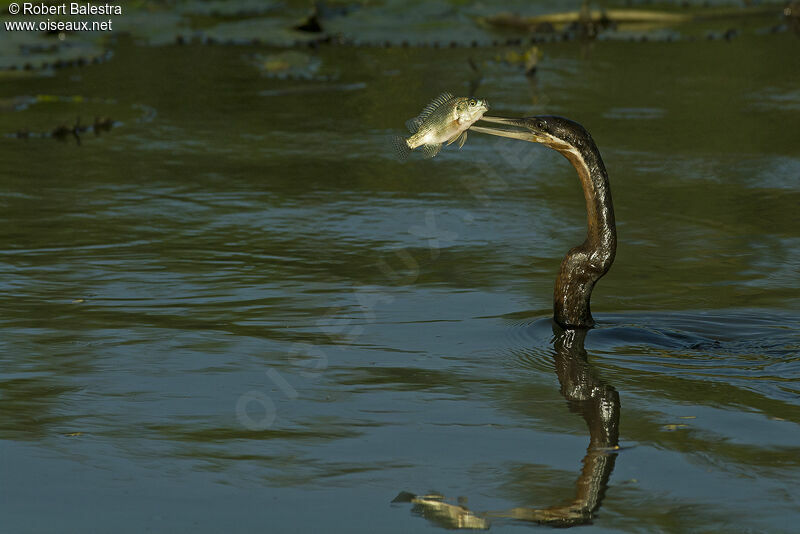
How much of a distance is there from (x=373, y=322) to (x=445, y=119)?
3.23 ft

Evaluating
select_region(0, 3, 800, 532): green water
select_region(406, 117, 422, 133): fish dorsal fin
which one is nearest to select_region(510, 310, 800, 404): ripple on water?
select_region(0, 3, 800, 532): green water

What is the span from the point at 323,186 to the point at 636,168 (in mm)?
2328

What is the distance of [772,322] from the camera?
575 cm

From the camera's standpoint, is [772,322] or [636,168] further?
[636,168]

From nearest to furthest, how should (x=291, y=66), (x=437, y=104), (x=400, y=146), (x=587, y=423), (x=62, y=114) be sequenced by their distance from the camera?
(x=587, y=423)
(x=437, y=104)
(x=400, y=146)
(x=62, y=114)
(x=291, y=66)

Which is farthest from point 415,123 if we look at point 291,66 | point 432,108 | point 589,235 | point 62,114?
point 291,66

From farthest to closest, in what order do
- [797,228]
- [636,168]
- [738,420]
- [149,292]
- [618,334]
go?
[636,168]
[797,228]
[149,292]
[618,334]
[738,420]

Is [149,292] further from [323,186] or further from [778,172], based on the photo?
[778,172]

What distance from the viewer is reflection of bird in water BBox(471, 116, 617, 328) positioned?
5641 millimetres

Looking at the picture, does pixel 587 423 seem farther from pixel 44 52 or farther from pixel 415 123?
pixel 44 52

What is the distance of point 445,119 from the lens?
5523mm

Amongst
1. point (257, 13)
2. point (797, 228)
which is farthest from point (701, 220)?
point (257, 13)

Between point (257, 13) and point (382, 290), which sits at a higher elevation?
point (257, 13)

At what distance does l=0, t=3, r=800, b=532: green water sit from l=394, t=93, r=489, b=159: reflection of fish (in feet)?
2.77
